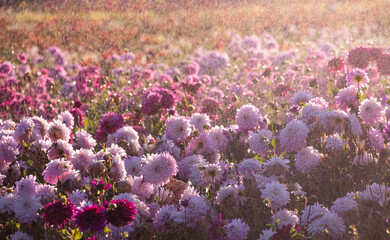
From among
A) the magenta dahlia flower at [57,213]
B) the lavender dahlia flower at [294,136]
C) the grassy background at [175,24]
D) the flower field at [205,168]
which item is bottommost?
the grassy background at [175,24]

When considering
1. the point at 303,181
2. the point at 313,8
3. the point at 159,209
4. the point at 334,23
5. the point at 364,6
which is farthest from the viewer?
the point at 313,8

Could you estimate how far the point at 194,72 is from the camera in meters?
5.14

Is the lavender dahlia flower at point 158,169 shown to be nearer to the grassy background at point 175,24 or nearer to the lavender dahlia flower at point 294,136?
the lavender dahlia flower at point 294,136

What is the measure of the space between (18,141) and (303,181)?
5.67 ft

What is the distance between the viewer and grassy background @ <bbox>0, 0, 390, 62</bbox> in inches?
356

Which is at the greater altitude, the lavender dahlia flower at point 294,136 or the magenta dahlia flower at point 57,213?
the magenta dahlia flower at point 57,213

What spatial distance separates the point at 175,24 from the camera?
12016 mm

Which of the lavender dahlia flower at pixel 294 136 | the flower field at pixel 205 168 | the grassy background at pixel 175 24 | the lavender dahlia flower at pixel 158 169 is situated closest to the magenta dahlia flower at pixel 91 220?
the flower field at pixel 205 168

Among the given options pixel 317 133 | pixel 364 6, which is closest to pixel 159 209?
pixel 317 133

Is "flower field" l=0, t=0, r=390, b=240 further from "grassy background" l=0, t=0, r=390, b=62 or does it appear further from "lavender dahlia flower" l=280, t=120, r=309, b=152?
"grassy background" l=0, t=0, r=390, b=62

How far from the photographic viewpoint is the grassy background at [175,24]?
29.7 ft

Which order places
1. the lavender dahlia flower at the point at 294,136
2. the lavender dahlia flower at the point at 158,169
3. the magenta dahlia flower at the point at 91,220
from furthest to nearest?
the lavender dahlia flower at the point at 294,136 → the lavender dahlia flower at the point at 158,169 → the magenta dahlia flower at the point at 91,220

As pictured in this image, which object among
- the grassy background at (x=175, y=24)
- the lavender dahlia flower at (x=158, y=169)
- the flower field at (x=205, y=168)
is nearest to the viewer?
the flower field at (x=205, y=168)

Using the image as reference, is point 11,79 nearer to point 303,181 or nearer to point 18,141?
point 18,141
